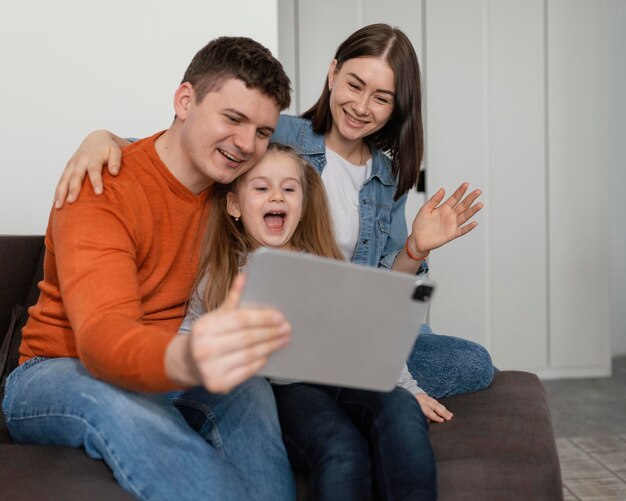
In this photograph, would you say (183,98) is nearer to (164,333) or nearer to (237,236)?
(237,236)

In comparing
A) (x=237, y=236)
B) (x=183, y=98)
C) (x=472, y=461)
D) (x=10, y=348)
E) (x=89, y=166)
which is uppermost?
(x=183, y=98)

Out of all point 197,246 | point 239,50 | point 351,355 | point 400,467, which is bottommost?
point 400,467

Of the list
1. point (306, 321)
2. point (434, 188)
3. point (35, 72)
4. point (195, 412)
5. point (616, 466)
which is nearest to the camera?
point (306, 321)

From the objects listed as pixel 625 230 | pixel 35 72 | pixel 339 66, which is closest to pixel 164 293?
pixel 339 66

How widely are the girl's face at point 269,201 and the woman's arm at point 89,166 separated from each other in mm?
285

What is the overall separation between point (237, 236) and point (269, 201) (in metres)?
0.10

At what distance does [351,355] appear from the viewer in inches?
44.0

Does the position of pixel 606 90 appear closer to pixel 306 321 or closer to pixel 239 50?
pixel 239 50

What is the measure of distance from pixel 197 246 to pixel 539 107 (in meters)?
2.49

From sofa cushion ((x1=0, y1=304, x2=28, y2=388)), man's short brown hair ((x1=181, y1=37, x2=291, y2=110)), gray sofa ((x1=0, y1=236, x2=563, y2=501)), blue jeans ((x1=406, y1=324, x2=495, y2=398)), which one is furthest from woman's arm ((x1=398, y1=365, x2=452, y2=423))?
sofa cushion ((x1=0, y1=304, x2=28, y2=388))

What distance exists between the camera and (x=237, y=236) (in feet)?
5.37

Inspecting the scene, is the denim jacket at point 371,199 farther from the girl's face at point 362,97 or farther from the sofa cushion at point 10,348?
the sofa cushion at point 10,348

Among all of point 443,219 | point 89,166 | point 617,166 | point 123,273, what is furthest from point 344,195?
point 617,166

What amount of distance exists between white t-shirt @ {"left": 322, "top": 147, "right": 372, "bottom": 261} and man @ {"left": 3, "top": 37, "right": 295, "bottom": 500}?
1.60 ft
